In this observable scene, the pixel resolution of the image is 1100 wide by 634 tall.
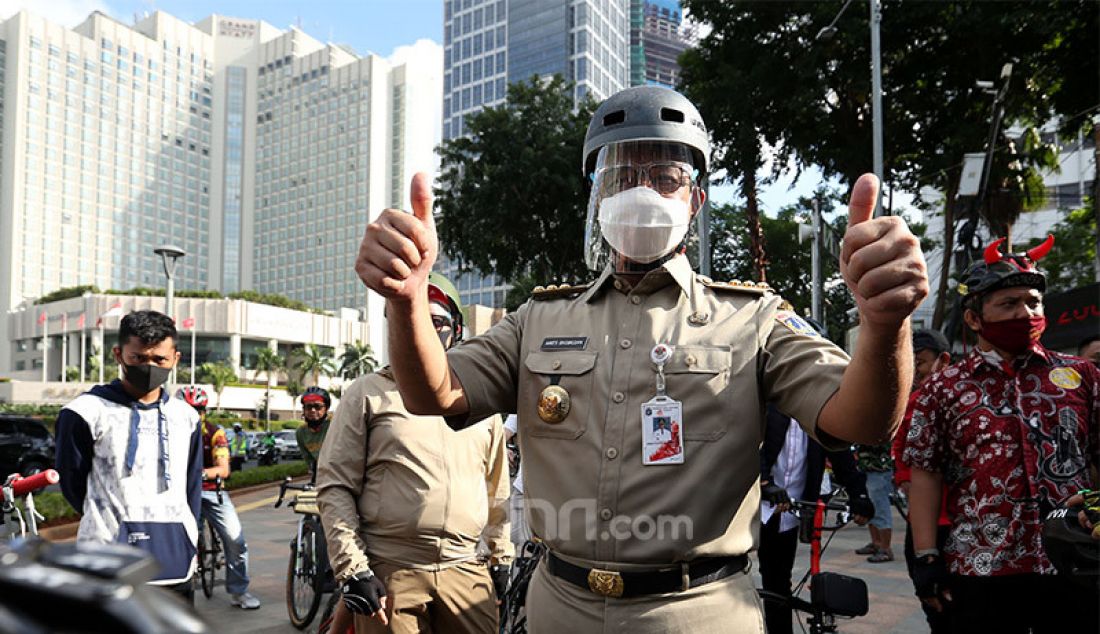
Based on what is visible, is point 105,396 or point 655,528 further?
point 105,396

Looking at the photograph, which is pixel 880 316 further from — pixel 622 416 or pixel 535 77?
pixel 535 77

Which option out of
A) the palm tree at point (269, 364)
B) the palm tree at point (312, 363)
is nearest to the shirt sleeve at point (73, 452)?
the palm tree at point (269, 364)

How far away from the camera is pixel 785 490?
13.8 feet

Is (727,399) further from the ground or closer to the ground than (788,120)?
closer to the ground

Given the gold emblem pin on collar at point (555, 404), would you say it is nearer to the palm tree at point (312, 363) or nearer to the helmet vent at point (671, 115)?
the helmet vent at point (671, 115)

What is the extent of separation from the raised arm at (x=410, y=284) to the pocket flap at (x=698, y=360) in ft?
1.68

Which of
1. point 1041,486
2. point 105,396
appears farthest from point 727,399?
point 105,396

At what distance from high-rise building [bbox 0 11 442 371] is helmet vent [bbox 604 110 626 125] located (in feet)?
357

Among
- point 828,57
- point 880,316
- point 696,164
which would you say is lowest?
point 880,316

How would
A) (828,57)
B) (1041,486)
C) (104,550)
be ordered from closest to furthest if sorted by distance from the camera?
1. (104,550)
2. (1041,486)
3. (828,57)

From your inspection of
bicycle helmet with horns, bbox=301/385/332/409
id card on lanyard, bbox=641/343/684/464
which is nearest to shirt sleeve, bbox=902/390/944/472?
id card on lanyard, bbox=641/343/684/464

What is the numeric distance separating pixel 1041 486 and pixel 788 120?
45.1 ft

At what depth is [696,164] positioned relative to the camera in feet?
6.97

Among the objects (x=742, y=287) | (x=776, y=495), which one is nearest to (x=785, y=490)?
(x=776, y=495)
